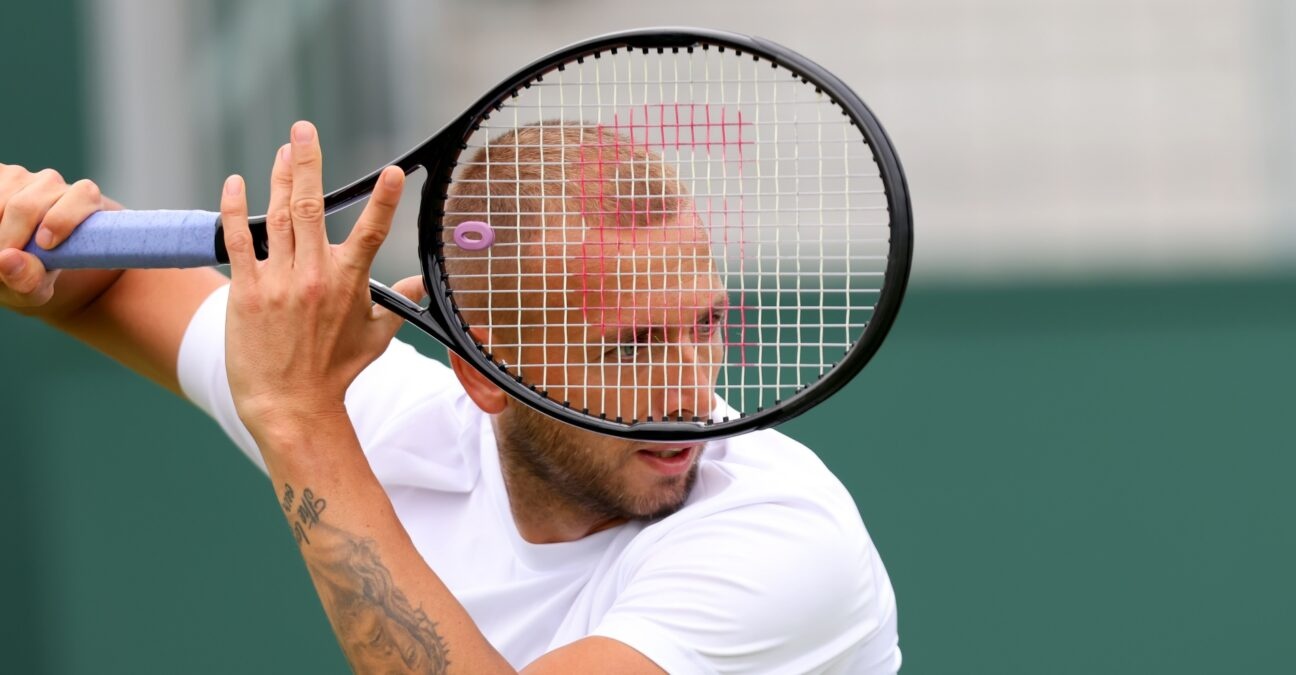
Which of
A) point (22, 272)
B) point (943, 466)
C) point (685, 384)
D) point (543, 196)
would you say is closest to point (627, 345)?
point (685, 384)

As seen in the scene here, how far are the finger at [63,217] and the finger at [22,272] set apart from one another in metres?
0.02

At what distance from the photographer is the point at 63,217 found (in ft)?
6.49

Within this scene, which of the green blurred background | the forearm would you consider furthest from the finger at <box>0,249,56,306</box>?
the green blurred background

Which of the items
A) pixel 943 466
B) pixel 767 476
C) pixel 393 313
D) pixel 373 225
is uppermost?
pixel 373 225

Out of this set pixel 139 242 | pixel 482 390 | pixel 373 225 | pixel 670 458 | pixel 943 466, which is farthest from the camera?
pixel 943 466

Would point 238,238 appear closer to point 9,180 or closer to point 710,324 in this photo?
point 9,180

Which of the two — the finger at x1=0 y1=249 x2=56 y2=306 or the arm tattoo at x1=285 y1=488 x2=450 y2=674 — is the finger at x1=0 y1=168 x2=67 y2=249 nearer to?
the finger at x1=0 y1=249 x2=56 y2=306

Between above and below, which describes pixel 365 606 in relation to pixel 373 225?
below

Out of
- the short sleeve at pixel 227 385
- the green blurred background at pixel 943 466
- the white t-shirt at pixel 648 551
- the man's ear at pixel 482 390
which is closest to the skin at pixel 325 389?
the white t-shirt at pixel 648 551

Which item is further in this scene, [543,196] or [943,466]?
[943,466]

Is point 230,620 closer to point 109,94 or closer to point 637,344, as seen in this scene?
point 109,94

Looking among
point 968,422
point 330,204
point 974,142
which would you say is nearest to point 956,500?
point 968,422

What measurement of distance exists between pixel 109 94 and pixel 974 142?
2455mm

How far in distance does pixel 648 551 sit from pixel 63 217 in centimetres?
79
